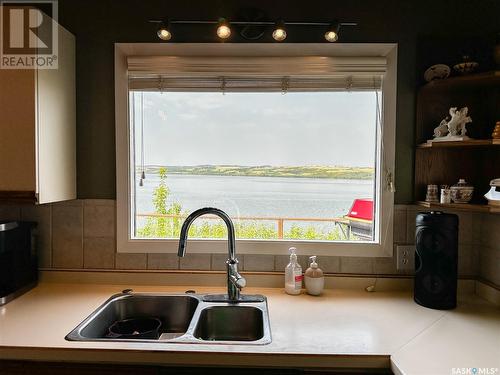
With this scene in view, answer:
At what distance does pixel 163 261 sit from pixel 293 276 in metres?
0.66

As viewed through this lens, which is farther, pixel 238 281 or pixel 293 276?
pixel 293 276

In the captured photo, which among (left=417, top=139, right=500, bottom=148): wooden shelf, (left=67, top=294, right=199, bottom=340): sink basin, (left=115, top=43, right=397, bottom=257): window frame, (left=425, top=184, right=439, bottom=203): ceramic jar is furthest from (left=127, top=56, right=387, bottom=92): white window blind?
(left=67, top=294, right=199, bottom=340): sink basin

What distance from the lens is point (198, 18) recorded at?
1637mm

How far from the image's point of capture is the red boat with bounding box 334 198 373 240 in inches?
67.3

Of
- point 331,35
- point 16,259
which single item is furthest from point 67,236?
point 331,35

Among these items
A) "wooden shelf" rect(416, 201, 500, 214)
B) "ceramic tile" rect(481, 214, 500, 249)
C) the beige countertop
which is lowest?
the beige countertop

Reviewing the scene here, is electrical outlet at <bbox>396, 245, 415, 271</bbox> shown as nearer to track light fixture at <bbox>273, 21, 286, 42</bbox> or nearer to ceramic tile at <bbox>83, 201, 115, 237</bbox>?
track light fixture at <bbox>273, 21, 286, 42</bbox>

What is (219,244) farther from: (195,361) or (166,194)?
(195,361)

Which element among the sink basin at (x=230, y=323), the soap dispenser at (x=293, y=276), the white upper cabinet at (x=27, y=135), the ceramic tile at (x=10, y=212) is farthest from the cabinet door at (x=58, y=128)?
the soap dispenser at (x=293, y=276)

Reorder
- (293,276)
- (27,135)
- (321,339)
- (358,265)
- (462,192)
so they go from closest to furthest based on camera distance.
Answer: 1. (321,339)
2. (27,135)
3. (462,192)
4. (293,276)
5. (358,265)

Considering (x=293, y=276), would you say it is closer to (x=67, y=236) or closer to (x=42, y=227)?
(x=67, y=236)

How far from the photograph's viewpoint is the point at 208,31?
164cm

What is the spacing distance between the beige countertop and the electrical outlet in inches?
8.4

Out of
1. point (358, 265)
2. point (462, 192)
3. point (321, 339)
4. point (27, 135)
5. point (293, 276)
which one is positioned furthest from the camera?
point (358, 265)
